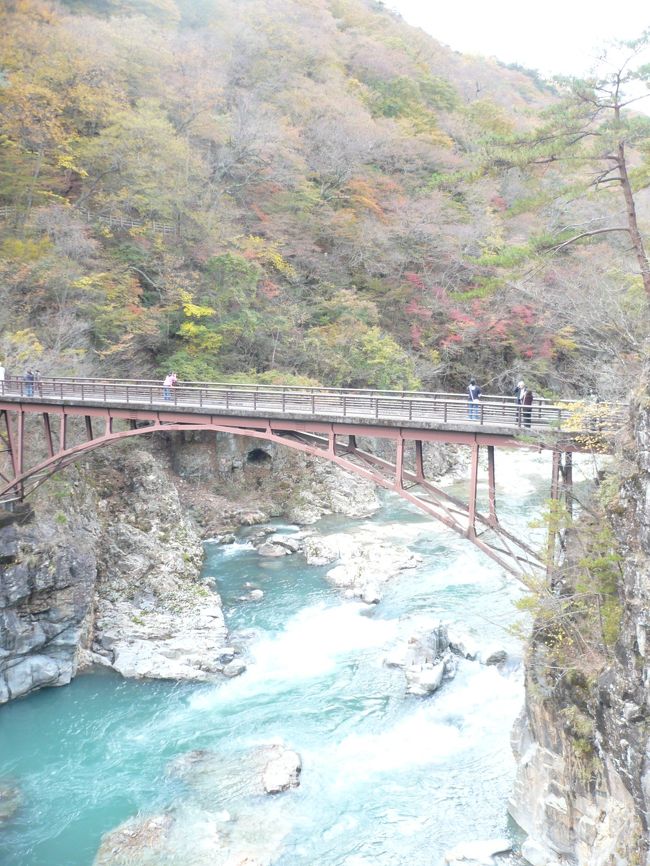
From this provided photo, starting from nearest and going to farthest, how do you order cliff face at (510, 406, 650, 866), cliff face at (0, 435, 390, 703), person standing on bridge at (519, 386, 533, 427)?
cliff face at (510, 406, 650, 866) → person standing on bridge at (519, 386, 533, 427) → cliff face at (0, 435, 390, 703)

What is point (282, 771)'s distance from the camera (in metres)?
13.0

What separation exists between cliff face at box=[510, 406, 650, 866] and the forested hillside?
11103 mm

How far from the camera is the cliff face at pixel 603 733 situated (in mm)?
8516

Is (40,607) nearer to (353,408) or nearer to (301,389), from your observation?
(301,389)

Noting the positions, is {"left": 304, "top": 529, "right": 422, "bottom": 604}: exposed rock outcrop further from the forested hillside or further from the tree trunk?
the tree trunk

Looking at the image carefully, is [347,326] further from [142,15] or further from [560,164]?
[142,15]

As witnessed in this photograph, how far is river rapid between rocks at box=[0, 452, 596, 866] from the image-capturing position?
11695mm

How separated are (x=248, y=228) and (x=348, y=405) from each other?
22.5 metres

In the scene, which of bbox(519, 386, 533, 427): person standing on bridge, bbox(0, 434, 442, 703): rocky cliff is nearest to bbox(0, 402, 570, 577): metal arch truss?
bbox(519, 386, 533, 427): person standing on bridge

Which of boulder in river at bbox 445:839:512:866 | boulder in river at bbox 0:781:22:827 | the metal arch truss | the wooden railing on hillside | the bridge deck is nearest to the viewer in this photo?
boulder in river at bbox 445:839:512:866

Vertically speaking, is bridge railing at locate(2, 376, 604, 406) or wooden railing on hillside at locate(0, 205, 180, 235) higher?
wooden railing on hillside at locate(0, 205, 180, 235)

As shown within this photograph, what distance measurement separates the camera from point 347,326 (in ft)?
108

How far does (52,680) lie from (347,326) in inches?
882

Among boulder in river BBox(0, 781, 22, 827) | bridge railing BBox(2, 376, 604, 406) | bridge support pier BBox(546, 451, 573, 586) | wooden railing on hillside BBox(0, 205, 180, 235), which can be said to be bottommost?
boulder in river BBox(0, 781, 22, 827)
